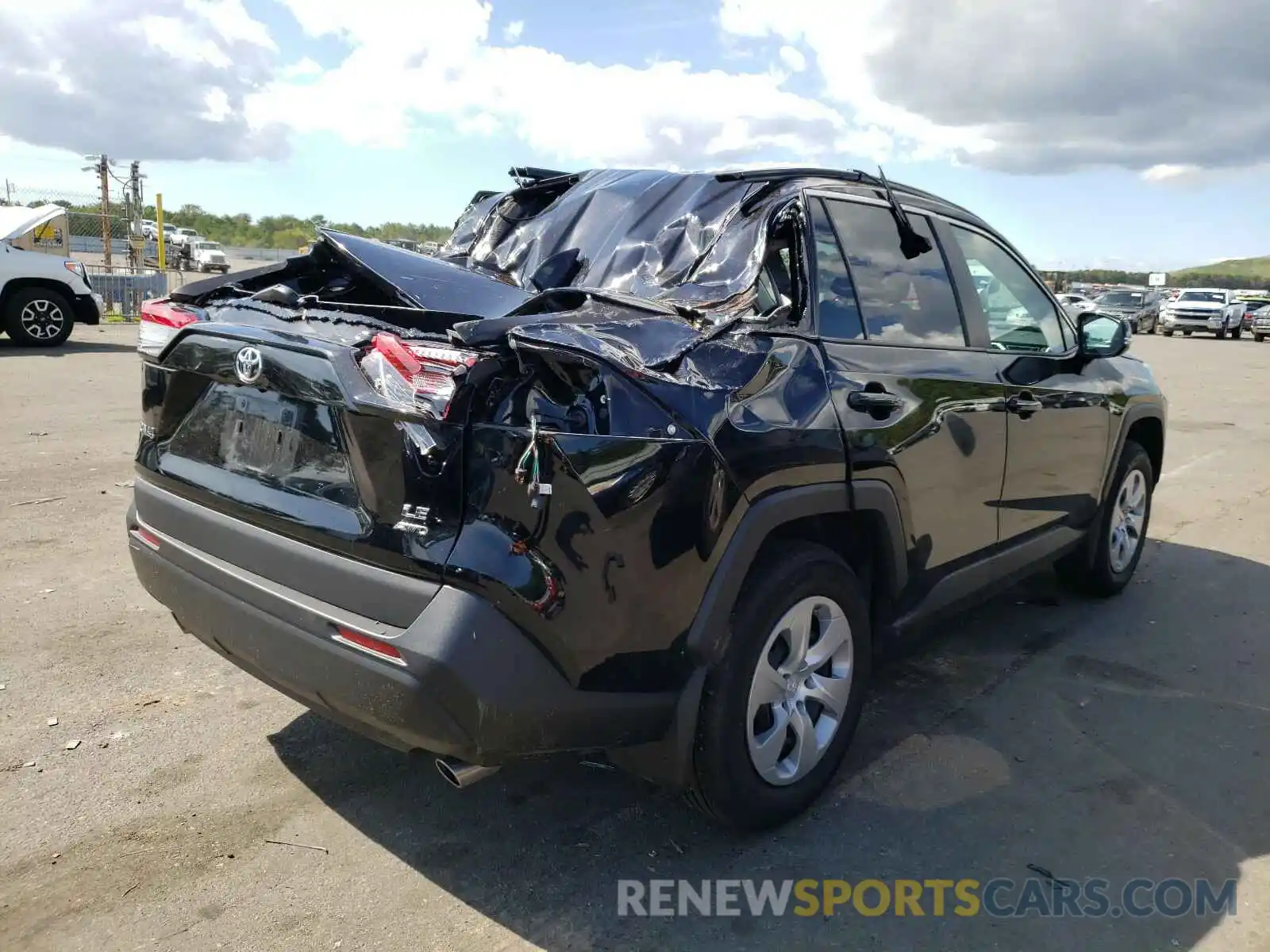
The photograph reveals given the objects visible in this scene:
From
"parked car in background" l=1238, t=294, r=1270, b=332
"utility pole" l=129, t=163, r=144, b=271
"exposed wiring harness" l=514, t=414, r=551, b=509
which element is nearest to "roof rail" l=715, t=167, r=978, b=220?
"exposed wiring harness" l=514, t=414, r=551, b=509

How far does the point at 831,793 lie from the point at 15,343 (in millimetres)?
14924

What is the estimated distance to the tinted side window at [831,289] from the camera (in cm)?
301

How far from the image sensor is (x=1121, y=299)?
35875 millimetres

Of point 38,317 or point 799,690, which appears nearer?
point 799,690

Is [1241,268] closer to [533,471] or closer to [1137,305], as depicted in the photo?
[1137,305]

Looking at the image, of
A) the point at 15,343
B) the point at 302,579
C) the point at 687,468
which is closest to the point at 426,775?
the point at 302,579

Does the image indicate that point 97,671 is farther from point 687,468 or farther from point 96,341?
point 96,341

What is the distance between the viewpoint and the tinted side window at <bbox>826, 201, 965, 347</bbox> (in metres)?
3.22

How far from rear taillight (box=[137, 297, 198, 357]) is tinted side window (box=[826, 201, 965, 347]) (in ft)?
6.67

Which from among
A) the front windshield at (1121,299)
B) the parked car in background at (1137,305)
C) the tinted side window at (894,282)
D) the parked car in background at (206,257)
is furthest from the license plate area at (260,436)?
the parked car in background at (206,257)

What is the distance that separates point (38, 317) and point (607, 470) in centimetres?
1452

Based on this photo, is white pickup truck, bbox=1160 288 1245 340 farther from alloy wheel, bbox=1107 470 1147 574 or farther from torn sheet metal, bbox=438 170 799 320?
torn sheet metal, bbox=438 170 799 320

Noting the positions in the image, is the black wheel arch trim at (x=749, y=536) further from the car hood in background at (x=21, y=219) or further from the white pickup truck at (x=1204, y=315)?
the white pickup truck at (x=1204, y=315)

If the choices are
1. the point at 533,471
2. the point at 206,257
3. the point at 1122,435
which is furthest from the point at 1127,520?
the point at 206,257
